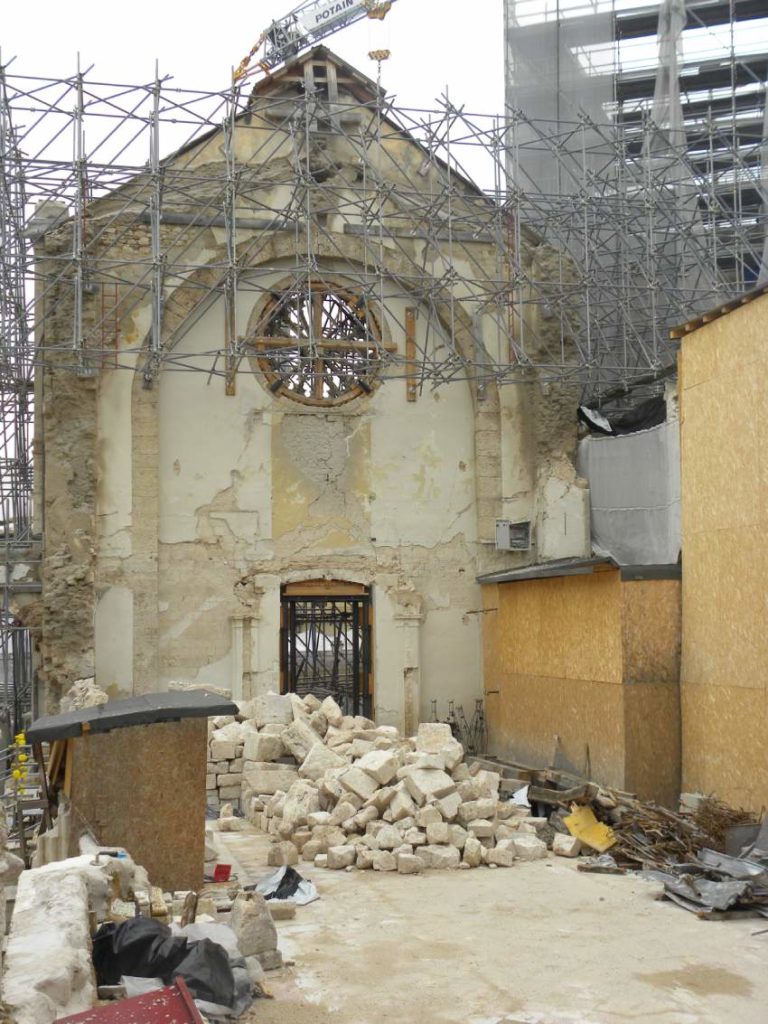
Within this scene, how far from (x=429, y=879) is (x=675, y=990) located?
137 inches

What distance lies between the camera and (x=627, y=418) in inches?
677

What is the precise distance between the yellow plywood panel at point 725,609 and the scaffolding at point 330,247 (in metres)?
4.69

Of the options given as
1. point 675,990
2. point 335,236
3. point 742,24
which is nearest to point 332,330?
point 335,236

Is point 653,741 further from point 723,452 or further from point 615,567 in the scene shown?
point 723,452

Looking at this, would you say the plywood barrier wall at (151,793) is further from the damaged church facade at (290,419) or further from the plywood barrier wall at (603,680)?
the damaged church facade at (290,419)

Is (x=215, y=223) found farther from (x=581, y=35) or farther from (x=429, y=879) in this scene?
(x=581, y=35)

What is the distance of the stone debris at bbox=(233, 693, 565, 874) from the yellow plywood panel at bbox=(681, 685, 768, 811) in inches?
67.3

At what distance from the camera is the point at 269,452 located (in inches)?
661

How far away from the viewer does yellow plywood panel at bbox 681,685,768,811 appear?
436 inches

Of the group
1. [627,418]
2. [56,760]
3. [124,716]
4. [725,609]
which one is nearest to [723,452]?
[725,609]

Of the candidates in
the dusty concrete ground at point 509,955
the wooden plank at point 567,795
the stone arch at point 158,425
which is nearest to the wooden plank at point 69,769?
the dusty concrete ground at point 509,955

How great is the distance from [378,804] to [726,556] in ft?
13.8

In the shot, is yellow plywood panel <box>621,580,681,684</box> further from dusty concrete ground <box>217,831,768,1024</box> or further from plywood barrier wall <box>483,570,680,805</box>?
dusty concrete ground <box>217,831,768,1024</box>

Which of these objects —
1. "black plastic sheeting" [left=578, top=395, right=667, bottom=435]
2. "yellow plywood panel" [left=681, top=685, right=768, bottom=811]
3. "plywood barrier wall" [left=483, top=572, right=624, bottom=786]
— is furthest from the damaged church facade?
"yellow plywood panel" [left=681, top=685, right=768, bottom=811]
